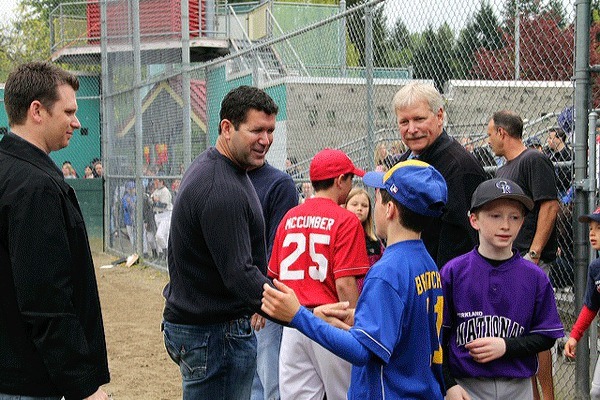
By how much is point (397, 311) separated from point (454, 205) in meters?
1.23

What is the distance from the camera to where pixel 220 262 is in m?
3.84

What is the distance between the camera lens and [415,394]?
132 inches

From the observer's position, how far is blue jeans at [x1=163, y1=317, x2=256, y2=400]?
4.06 metres

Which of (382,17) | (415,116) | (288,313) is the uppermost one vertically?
(382,17)

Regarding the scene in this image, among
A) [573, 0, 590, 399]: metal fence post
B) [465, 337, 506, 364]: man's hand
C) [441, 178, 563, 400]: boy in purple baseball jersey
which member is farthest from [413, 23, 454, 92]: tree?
[465, 337, 506, 364]: man's hand

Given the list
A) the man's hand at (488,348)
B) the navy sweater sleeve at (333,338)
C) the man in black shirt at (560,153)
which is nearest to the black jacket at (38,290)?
the navy sweater sleeve at (333,338)

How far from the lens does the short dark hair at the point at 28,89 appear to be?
3387 mm

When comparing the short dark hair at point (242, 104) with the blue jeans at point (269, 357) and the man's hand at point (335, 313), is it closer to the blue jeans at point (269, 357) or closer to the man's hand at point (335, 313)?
the man's hand at point (335, 313)

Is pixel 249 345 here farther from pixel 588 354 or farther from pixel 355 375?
pixel 588 354

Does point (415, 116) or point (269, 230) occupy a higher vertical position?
point (415, 116)

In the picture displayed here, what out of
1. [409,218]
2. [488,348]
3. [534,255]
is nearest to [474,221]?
[488,348]

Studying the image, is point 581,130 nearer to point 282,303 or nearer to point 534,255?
point 534,255

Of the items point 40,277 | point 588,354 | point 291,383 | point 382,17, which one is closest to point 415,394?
point 40,277

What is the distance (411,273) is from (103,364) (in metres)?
1.23
